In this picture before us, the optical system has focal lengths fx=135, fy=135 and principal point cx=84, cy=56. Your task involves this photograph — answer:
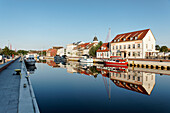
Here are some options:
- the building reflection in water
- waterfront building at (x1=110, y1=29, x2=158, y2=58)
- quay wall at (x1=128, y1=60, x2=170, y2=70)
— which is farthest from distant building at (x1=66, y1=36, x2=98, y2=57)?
the building reflection in water

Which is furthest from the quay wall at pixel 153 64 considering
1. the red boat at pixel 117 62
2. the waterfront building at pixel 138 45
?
the waterfront building at pixel 138 45

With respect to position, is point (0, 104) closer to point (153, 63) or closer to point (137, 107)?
point (137, 107)

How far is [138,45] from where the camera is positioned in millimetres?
49750

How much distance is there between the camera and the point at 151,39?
5169cm

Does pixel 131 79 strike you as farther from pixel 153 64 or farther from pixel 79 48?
pixel 79 48

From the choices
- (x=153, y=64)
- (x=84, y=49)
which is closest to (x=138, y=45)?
(x=153, y=64)

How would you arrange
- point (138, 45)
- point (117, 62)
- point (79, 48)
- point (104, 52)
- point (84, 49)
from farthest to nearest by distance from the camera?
point (79, 48)
point (84, 49)
point (104, 52)
point (138, 45)
point (117, 62)

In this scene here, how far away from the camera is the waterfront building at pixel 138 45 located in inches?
1919

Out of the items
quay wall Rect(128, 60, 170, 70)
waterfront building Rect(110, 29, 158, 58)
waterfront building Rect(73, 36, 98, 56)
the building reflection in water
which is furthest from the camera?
waterfront building Rect(73, 36, 98, 56)

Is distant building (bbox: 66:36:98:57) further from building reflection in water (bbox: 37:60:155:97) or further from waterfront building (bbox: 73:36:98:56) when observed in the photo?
building reflection in water (bbox: 37:60:155:97)

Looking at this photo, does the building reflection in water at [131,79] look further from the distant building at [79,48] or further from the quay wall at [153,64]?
the distant building at [79,48]

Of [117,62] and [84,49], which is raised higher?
[84,49]

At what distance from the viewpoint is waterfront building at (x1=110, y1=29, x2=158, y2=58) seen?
48.7 meters

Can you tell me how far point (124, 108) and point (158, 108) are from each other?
2.53 metres
